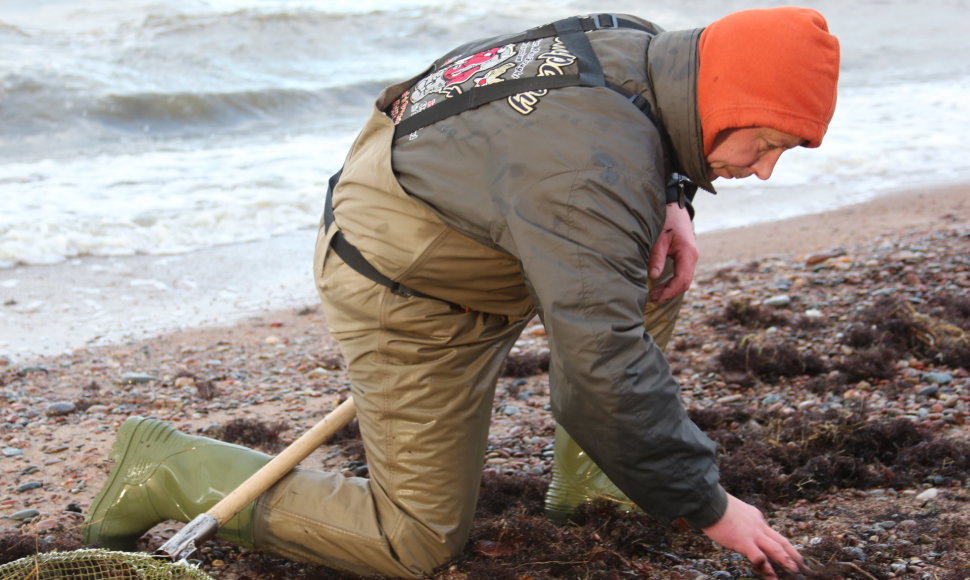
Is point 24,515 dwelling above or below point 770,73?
below

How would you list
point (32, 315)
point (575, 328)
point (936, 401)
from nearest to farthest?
point (575, 328) → point (936, 401) → point (32, 315)

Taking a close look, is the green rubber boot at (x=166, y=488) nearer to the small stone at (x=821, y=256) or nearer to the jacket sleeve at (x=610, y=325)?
the jacket sleeve at (x=610, y=325)

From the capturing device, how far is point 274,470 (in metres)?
3.59

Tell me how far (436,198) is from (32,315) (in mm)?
5591

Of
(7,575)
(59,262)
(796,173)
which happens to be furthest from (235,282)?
(796,173)

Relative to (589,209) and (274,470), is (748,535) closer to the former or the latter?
(589,209)

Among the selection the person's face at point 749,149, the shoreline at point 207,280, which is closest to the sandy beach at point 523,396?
the shoreline at point 207,280

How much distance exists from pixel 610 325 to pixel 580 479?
1674 millimetres

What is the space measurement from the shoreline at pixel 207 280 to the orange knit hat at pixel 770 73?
206 inches

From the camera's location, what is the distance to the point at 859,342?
5.52 meters

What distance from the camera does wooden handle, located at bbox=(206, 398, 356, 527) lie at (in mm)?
3432

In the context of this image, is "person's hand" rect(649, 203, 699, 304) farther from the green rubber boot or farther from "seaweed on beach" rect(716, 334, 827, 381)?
"seaweed on beach" rect(716, 334, 827, 381)

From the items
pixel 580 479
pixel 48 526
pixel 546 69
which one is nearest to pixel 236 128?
pixel 48 526

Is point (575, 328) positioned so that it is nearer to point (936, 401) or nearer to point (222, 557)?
point (222, 557)
